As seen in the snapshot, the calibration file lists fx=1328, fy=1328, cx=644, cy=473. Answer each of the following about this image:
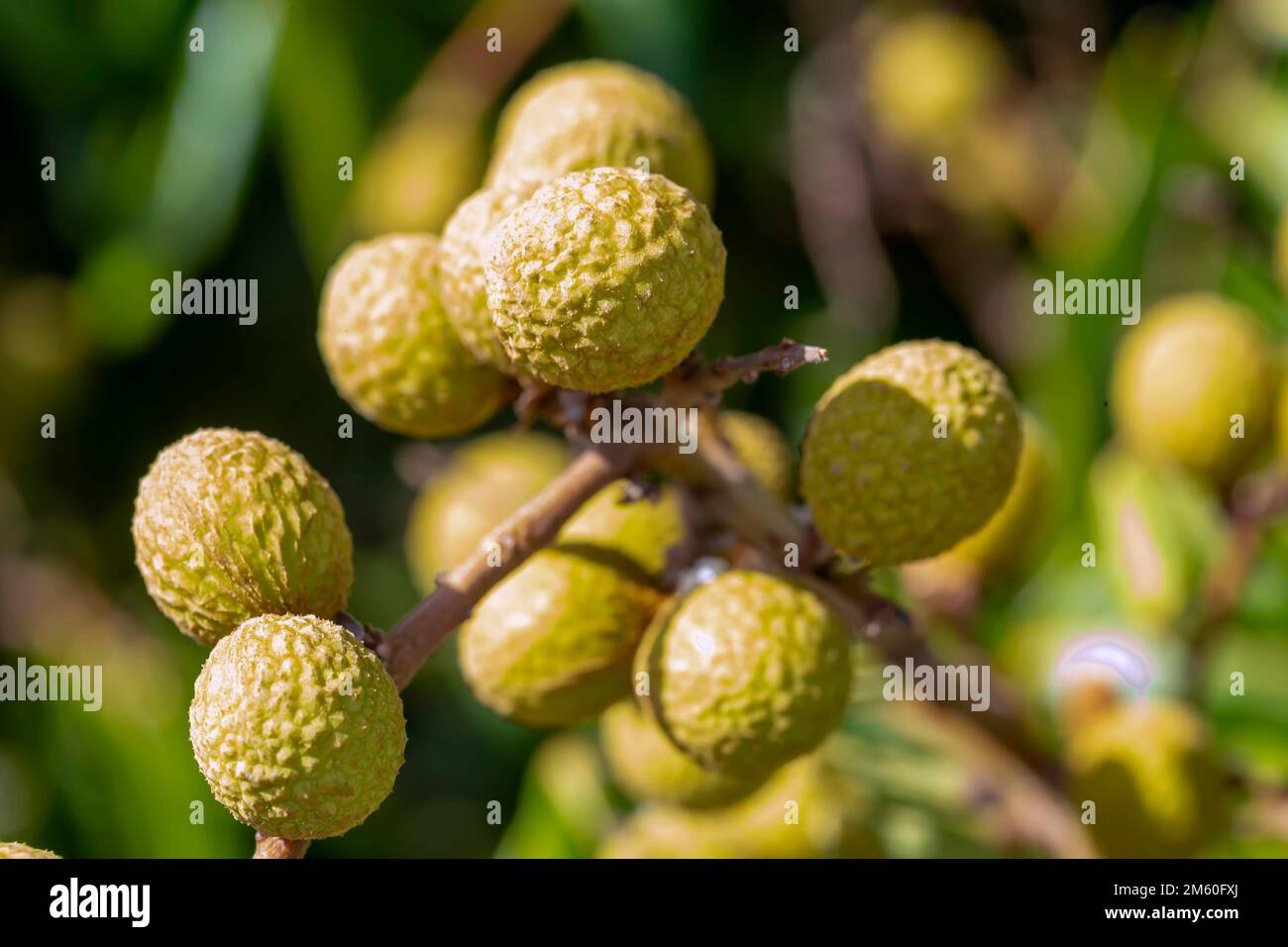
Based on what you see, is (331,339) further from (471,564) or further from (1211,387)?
(1211,387)

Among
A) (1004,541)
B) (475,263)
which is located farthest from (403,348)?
(1004,541)

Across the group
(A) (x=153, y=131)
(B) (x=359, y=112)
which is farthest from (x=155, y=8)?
(B) (x=359, y=112)

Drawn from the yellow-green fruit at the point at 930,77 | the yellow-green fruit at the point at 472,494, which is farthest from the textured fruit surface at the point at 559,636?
the yellow-green fruit at the point at 930,77

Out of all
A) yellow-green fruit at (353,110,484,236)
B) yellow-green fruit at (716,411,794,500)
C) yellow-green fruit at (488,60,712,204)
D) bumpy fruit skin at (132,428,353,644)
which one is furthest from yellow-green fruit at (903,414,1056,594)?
yellow-green fruit at (353,110,484,236)

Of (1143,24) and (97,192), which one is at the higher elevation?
(1143,24)

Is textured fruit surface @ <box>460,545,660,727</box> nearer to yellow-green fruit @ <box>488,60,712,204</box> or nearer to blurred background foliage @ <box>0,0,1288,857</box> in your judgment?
yellow-green fruit @ <box>488,60,712,204</box>

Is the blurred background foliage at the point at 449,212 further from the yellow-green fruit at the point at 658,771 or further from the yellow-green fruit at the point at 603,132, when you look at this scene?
the yellow-green fruit at the point at 603,132

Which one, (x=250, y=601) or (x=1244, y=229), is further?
(x=1244, y=229)
